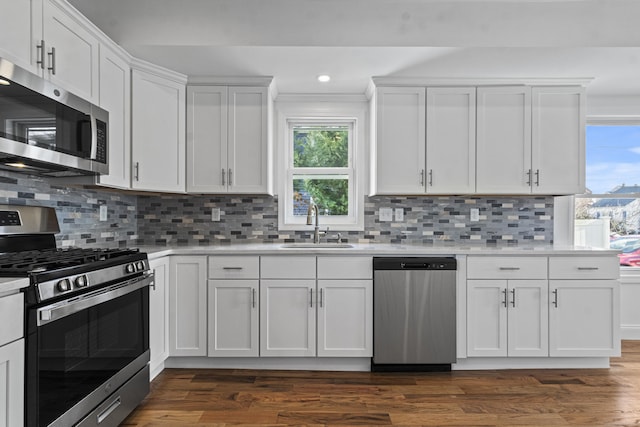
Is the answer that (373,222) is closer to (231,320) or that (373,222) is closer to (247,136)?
(247,136)

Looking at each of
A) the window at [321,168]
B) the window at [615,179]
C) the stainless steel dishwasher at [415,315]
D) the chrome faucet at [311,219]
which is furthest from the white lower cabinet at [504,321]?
the window at [615,179]

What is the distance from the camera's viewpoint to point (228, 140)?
3.32m

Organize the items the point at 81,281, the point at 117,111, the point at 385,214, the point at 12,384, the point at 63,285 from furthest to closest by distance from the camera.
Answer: the point at 385,214 → the point at 117,111 → the point at 81,281 → the point at 63,285 → the point at 12,384

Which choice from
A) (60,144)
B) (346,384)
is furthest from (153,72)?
(346,384)

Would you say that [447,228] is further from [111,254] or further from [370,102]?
[111,254]

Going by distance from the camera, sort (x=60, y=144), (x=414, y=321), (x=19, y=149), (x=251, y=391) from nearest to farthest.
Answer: (x=19, y=149) → (x=60, y=144) → (x=251, y=391) → (x=414, y=321)

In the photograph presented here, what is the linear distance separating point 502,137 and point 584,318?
1.41 m

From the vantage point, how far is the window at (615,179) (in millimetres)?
3938

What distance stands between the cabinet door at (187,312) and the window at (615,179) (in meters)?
3.37

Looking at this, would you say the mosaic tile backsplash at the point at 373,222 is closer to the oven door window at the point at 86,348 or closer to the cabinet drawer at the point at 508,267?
the cabinet drawer at the point at 508,267

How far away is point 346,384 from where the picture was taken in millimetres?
2828

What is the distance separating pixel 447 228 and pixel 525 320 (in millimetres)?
970

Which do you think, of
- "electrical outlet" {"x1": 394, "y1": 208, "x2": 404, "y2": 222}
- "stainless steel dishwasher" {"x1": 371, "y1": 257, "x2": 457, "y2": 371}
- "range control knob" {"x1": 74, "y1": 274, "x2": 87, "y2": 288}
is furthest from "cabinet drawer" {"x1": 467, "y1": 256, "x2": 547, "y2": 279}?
"range control knob" {"x1": 74, "y1": 274, "x2": 87, "y2": 288}

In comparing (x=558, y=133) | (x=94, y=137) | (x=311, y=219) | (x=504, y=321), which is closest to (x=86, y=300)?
(x=94, y=137)
